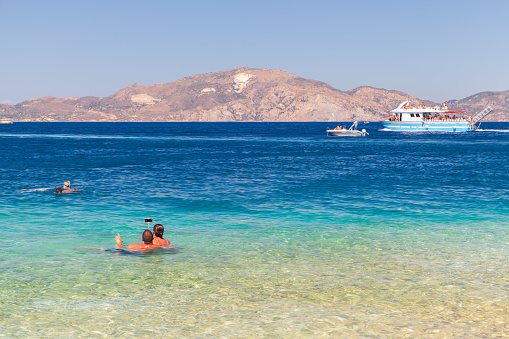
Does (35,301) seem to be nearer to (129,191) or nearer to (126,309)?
(126,309)

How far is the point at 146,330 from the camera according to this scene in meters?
11.1

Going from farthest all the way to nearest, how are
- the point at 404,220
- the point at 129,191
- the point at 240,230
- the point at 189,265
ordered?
the point at 129,191, the point at 404,220, the point at 240,230, the point at 189,265

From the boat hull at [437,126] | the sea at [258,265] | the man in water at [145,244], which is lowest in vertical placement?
the sea at [258,265]

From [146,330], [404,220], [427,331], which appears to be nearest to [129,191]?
[404,220]

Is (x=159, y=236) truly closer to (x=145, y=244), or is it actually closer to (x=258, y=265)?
(x=145, y=244)

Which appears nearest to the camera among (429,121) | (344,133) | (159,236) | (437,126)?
(159,236)

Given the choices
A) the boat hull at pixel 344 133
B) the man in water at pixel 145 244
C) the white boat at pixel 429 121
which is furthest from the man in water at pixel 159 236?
the white boat at pixel 429 121

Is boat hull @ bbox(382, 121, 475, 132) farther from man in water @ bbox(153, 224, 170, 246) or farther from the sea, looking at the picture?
man in water @ bbox(153, 224, 170, 246)

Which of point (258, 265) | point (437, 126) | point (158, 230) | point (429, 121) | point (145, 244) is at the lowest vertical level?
point (258, 265)

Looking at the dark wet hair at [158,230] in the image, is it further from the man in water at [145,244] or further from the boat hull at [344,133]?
the boat hull at [344,133]

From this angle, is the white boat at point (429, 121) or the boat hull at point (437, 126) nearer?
the boat hull at point (437, 126)

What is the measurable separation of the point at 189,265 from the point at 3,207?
1713 centimetres

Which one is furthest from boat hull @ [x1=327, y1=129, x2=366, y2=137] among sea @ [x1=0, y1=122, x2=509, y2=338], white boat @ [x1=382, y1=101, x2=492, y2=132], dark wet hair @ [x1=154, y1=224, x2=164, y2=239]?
dark wet hair @ [x1=154, y1=224, x2=164, y2=239]

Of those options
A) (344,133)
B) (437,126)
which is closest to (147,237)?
(344,133)
